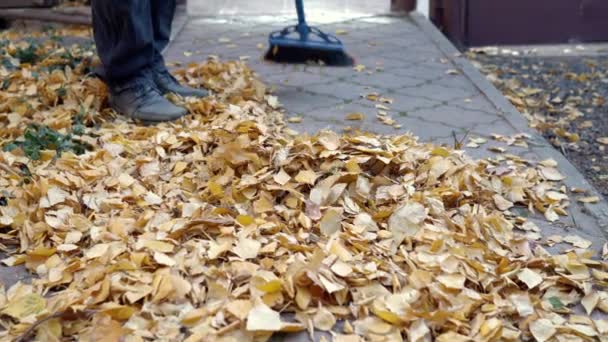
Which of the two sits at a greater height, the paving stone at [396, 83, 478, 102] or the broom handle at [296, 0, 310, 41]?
the broom handle at [296, 0, 310, 41]

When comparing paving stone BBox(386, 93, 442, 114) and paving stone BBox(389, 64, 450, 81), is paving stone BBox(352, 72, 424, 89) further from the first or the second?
paving stone BBox(386, 93, 442, 114)

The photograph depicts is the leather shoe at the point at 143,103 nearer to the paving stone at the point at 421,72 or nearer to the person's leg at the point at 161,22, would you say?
the person's leg at the point at 161,22

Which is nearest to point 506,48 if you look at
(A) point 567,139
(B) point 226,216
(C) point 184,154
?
(A) point 567,139

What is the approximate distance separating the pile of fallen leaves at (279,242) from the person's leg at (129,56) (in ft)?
0.73

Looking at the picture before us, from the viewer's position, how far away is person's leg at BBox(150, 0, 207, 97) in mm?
3221

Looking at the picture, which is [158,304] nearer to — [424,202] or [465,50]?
[424,202]

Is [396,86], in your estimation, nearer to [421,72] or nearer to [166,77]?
[421,72]

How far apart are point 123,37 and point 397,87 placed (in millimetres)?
1462

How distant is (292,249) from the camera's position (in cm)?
181

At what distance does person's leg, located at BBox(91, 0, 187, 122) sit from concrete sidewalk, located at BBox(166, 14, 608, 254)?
0.60m

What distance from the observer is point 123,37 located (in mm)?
2881

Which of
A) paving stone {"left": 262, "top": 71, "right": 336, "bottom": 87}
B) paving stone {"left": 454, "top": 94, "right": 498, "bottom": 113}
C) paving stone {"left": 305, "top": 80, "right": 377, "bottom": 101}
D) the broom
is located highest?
the broom

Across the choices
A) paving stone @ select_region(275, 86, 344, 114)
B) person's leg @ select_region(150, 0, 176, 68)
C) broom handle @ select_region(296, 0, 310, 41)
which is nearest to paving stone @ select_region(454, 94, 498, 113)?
paving stone @ select_region(275, 86, 344, 114)

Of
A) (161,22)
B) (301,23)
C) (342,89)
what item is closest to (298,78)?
(342,89)
